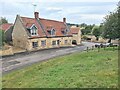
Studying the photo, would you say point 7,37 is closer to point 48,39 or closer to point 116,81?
point 48,39

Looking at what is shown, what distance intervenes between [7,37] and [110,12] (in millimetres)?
26120

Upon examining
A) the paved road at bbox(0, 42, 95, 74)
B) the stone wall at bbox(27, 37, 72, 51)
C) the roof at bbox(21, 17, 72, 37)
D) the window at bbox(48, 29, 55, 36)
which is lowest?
the paved road at bbox(0, 42, 95, 74)

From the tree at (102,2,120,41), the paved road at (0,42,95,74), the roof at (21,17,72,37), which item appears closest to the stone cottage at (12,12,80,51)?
the roof at (21,17,72,37)

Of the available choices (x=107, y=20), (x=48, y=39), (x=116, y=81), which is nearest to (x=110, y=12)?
(x=107, y=20)

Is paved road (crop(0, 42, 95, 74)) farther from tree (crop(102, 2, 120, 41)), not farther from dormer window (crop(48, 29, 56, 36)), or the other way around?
dormer window (crop(48, 29, 56, 36))

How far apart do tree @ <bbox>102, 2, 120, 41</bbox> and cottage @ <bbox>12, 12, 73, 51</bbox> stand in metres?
16.4

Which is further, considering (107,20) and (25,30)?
(25,30)

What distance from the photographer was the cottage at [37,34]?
41.9 metres

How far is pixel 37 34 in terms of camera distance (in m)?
43.5

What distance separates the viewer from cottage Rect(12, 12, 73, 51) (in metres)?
41.9

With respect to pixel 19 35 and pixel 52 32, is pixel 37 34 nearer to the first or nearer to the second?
pixel 19 35

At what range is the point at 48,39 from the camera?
46.1 metres

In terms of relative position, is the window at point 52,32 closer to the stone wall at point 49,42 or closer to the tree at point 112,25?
the stone wall at point 49,42

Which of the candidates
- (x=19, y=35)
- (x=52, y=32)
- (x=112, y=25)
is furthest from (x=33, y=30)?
(x=112, y=25)
